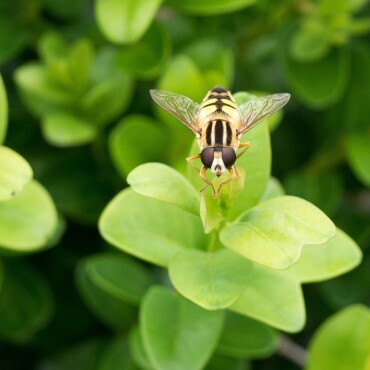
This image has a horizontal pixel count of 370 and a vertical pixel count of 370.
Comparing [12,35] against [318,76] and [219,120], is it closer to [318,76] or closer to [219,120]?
[318,76]

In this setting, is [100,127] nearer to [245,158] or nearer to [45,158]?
[45,158]

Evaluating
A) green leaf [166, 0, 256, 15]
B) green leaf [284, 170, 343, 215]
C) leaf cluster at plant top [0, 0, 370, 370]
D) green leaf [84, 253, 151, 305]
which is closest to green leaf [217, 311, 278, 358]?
leaf cluster at plant top [0, 0, 370, 370]

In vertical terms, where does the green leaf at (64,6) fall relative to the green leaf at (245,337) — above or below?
above

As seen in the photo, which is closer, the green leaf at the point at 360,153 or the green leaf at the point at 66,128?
the green leaf at the point at 66,128

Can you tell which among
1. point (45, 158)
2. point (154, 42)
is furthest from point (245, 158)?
point (45, 158)

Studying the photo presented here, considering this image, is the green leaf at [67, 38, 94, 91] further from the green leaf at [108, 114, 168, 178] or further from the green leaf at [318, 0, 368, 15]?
the green leaf at [318, 0, 368, 15]

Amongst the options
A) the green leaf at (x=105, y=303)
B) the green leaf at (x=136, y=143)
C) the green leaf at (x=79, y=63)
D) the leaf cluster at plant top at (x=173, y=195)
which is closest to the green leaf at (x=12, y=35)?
the leaf cluster at plant top at (x=173, y=195)

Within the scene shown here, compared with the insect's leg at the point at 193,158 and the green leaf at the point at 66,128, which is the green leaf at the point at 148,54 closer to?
the green leaf at the point at 66,128
